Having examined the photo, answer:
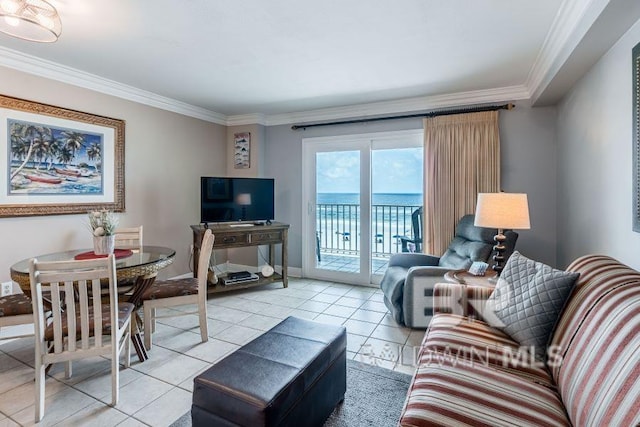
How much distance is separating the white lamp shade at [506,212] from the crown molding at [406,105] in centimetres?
173

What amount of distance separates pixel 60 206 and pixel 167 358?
73.9 inches

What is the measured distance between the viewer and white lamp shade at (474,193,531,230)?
95.4 inches

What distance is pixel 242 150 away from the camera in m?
4.98

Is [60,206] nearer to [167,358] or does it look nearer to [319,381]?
[167,358]

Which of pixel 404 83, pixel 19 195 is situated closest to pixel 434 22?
pixel 404 83

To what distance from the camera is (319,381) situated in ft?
5.38

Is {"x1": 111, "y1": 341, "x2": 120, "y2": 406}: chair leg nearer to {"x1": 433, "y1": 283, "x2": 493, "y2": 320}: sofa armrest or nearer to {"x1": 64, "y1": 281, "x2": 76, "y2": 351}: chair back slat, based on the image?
{"x1": 64, "y1": 281, "x2": 76, "y2": 351}: chair back slat

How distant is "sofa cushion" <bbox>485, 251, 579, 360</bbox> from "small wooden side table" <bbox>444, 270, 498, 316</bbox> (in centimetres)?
22

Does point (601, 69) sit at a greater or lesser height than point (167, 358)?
greater

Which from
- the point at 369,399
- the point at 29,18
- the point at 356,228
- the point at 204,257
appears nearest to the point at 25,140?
the point at 29,18

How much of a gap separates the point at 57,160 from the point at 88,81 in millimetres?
867

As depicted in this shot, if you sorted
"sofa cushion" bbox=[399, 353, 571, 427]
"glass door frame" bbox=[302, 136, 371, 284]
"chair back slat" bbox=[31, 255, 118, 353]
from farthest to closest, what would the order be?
"glass door frame" bbox=[302, 136, 371, 284]
"chair back slat" bbox=[31, 255, 118, 353]
"sofa cushion" bbox=[399, 353, 571, 427]

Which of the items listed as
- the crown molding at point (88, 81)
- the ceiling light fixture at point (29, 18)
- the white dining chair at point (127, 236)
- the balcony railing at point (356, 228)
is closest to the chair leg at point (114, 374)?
the white dining chair at point (127, 236)

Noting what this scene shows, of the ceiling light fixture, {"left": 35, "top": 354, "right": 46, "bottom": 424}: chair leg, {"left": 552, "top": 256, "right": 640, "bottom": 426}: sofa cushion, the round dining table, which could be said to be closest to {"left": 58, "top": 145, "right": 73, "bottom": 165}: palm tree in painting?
the round dining table
